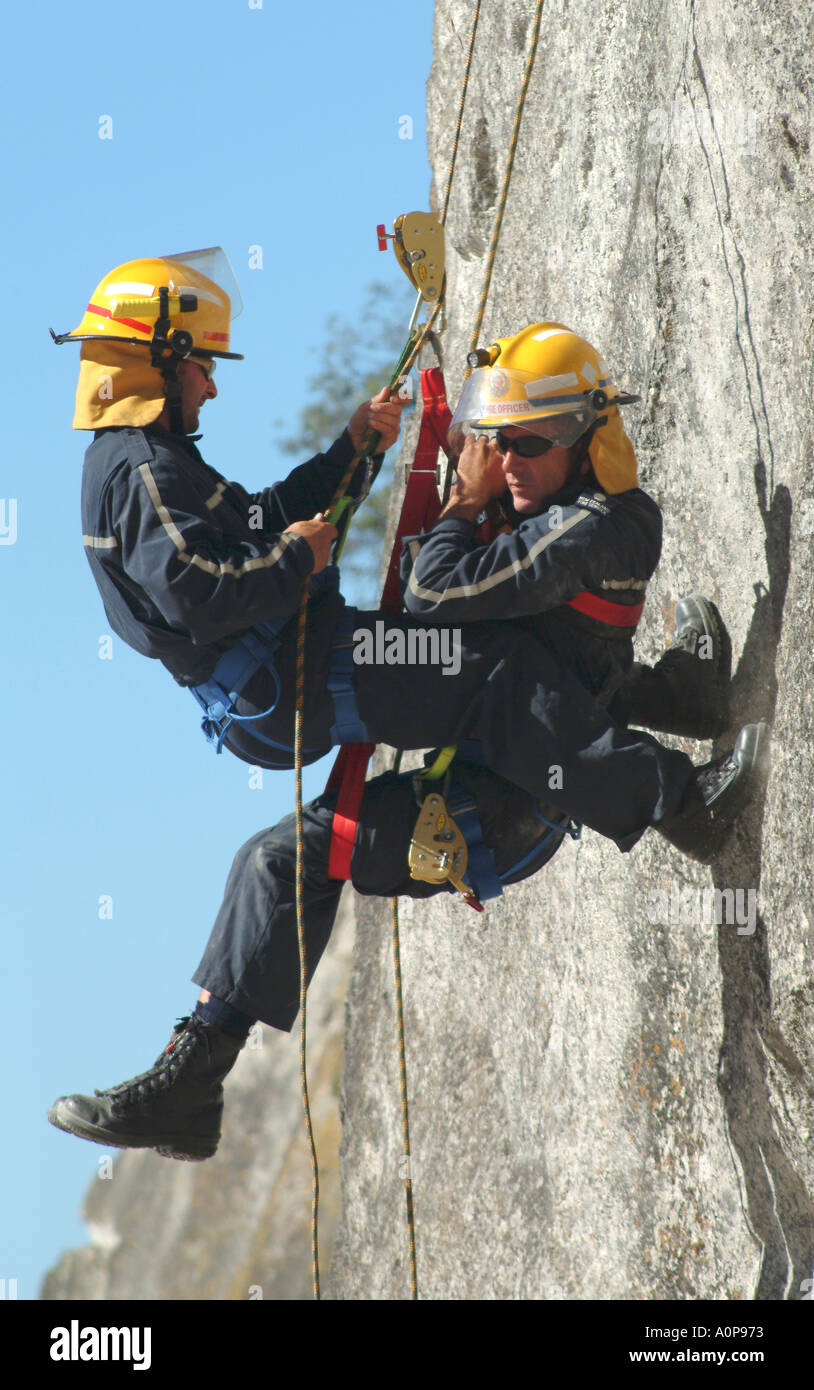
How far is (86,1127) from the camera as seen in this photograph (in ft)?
14.1

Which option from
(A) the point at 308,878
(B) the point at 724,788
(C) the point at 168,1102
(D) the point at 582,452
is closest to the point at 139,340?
(D) the point at 582,452

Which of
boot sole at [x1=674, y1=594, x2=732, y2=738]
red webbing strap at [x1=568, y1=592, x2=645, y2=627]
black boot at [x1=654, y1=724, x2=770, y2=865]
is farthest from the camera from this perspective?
boot sole at [x1=674, y1=594, x2=732, y2=738]

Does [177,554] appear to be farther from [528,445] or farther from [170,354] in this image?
[528,445]

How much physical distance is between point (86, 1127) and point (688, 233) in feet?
11.3

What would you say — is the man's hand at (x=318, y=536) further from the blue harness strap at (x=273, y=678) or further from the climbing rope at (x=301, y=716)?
the blue harness strap at (x=273, y=678)

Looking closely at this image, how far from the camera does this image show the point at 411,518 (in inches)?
172

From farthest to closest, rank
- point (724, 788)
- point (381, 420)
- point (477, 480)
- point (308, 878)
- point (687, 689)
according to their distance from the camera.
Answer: point (687, 689) → point (381, 420) → point (308, 878) → point (724, 788) → point (477, 480)

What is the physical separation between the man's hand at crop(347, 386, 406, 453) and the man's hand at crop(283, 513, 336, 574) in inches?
21.6

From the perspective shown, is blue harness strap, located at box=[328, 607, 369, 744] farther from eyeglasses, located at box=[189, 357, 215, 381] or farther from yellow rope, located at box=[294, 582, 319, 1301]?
eyeglasses, located at box=[189, 357, 215, 381]

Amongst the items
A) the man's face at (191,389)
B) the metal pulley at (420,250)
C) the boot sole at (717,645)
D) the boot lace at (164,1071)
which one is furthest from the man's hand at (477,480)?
the boot lace at (164,1071)

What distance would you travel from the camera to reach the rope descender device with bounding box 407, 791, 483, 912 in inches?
166

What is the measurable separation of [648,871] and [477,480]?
5.95 feet

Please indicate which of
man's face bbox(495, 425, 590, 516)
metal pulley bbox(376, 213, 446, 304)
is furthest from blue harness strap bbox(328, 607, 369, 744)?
metal pulley bbox(376, 213, 446, 304)
